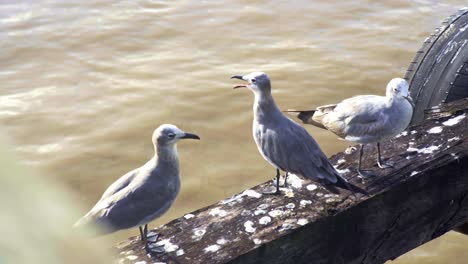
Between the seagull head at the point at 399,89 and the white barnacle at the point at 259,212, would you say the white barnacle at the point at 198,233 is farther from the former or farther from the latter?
the seagull head at the point at 399,89

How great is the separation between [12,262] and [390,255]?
4.76 ft

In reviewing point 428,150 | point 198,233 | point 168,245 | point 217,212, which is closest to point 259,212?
point 217,212

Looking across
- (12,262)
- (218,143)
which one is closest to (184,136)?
(12,262)

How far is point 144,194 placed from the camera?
9.20 feet

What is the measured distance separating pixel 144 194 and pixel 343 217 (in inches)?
33.9

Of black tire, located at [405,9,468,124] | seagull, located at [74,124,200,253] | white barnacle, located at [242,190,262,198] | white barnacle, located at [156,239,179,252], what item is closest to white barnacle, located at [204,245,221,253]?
white barnacle, located at [156,239,179,252]

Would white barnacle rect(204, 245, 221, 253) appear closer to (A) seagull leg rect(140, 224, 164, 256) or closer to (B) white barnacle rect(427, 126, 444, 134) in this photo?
(A) seagull leg rect(140, 224, 164, 256)

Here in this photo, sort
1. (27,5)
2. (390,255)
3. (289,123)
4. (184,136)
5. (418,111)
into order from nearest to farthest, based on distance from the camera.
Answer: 1. (390,255)
2. (184,136)
3. (289,123)
4. (418,111)
5. (27,5)

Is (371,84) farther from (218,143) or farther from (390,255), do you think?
(390,255)

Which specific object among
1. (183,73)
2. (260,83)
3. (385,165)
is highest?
(260,83)

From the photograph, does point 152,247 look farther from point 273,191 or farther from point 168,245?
point 273,191

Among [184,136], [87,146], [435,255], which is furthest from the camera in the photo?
[87,146]

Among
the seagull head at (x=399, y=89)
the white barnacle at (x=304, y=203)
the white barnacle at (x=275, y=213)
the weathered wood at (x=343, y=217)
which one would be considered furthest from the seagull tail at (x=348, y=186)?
the seagull head at (x=399, y=89)

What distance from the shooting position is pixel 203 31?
8.59 m
